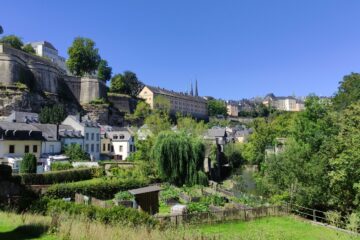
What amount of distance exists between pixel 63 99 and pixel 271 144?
1628 inches

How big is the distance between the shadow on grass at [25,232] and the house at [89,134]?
3805cm

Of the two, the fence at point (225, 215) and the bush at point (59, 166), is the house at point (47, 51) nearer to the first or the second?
the bush at point (59, 166)

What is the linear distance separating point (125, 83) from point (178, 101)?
24961 millimetres

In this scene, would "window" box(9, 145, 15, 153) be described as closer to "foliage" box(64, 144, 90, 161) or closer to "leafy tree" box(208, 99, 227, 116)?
"foliage" box(64, 144, 90, 161)

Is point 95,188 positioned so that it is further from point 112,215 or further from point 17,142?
point 17,142

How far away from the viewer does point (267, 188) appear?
28.3 metres

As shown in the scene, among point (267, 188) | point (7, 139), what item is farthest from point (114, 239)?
point (7, 139)

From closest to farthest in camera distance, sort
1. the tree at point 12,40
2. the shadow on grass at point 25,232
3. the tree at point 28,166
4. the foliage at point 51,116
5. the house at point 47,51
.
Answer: the shadow on grass at point 25,232 < the tree at point 28,166 < the foliage at point 51,116 < the tree at point 12,40 < the house at point 47,51

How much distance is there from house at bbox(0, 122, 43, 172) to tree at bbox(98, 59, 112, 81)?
166ft

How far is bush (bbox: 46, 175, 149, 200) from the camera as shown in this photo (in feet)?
81.5

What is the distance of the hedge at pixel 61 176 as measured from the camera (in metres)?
28.6

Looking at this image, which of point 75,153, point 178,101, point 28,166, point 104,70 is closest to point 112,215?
point 28,166

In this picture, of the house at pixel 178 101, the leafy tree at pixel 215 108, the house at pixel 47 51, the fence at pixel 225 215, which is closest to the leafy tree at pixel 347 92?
the fence at pixel 225 215

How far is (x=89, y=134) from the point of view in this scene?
50.2m
